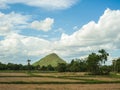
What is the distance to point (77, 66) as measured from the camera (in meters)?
148

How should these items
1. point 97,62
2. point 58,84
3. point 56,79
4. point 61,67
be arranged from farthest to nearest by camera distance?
1. point 61,67
2. point 97,62
3. point 56,79
4. point 58,84

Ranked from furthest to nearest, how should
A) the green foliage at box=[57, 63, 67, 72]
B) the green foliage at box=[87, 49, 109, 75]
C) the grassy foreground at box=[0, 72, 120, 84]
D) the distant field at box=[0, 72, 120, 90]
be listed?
1. the green foliage at box=[57, 63, 67, 72]
2. the green foliage at box=[87, 49, 109, 75]
3. the grassy foreground at box=[0, 72, 120, 84]
4. the distant field at box=[0, 72, 120, 90]

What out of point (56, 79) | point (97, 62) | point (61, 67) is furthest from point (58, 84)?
point (61, 67)

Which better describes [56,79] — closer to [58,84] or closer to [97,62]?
[58,84]

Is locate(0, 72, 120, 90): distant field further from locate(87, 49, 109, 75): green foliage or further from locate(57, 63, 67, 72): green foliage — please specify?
locate(57, 63, 67, 72): green foliage

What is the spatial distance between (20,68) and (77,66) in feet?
171

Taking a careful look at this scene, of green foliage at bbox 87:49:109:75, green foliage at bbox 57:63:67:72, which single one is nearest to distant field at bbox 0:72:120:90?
green foliage at bbox 87:49:109:75

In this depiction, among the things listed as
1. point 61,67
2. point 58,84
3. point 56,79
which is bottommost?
point 58,84

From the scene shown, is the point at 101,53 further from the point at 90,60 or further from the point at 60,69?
the point at 60,69

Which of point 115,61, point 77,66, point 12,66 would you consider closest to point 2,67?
point 12,66

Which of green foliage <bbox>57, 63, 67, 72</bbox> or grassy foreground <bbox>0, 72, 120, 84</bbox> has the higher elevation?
green foliage <bbox>57, 63, 67, 72</bbox>

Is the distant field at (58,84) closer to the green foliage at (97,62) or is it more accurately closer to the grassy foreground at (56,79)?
the grassy foreground at (56,79)

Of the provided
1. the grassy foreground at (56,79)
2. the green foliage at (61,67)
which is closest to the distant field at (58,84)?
the grassy foreground at (56,79)

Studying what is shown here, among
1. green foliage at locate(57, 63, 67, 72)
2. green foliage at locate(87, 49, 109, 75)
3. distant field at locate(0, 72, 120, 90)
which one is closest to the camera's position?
distant field at locate(0, 72, 120, 90)
